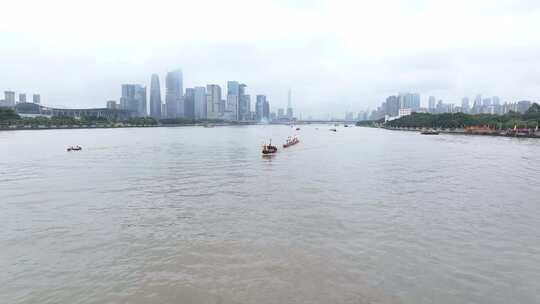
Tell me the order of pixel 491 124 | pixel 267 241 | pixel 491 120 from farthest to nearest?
1. pixel 491 120
2. pixel 491 124
3. pixel 267 241

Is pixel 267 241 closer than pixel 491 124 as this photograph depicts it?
Yes

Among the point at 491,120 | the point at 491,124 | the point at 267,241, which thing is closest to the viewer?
the point at 267,241

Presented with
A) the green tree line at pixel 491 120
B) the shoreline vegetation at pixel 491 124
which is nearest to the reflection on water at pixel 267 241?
the shoreline vegetation at pixel 491 124

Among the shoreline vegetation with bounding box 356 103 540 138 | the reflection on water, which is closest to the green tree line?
the shoreline vegetation with bounding box 356 103 540 138

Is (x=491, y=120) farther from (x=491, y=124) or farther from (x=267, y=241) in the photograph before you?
(x=267, y=241)

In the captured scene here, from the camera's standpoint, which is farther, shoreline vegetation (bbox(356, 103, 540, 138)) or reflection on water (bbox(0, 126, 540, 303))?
shoreline vegetation (bbox(356, 103, 540, 138))

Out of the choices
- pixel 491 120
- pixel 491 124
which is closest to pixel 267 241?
Answer: pixel 491 124

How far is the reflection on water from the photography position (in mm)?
11086

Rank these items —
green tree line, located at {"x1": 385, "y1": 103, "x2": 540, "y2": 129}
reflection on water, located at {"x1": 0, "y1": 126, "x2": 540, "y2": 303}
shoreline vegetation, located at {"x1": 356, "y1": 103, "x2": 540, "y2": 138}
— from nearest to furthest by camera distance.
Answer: reflection on water, located at {"x1": 0, "y1": 126, "x2": 540, "y2": 303}
shoreline vegetation, located at {"x1": 356, "y1": 103, "x2": 540, "y2": 138}
green tree line, located at {"x1": 385, "y1": 103, "x2": 540, "y2": 129}

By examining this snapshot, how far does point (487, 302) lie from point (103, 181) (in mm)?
27755

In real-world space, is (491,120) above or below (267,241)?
above

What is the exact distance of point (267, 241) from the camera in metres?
15.2

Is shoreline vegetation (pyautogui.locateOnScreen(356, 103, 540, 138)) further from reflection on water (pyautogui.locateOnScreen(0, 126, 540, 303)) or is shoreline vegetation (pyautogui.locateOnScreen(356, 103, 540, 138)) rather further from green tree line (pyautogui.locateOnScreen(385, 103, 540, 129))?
reflection on water (pyautogui.locateOnScreen(0, 126, 540, 303))

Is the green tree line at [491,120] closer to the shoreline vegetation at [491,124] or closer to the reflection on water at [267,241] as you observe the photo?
the shoreline vegetation at [491,124]
